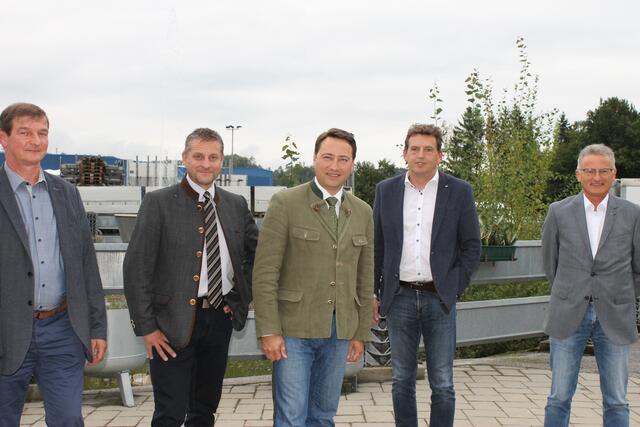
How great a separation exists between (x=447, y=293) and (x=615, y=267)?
0.91 m

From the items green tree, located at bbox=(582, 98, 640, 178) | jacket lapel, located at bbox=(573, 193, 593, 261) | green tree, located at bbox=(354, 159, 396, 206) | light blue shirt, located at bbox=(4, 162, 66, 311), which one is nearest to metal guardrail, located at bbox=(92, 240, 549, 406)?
light blue shirt, located at bbox=(4, 162, 66, 311)

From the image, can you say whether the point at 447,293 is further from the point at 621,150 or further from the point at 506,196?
the point at 621,150

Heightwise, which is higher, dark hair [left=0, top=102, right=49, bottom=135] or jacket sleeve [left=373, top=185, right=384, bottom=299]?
dark hair [left=0, top=102, right=49, bottom=135]

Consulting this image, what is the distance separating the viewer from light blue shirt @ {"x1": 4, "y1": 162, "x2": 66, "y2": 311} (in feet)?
10.3

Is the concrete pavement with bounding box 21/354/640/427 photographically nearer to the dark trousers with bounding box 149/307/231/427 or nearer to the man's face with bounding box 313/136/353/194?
the dark trousers with bounding box 149/307/231/427

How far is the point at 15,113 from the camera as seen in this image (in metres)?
3.15

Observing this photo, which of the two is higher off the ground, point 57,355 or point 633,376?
point 57,355

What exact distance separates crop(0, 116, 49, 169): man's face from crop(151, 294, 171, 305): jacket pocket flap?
2.81 feet

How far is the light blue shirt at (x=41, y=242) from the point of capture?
3.14 meters

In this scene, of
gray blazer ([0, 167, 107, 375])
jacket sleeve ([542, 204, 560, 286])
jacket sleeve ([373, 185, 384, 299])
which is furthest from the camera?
jacket sleeve ([373, 185, 384, 299])

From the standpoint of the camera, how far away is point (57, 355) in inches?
125

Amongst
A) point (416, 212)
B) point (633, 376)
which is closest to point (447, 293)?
point (416, 212)

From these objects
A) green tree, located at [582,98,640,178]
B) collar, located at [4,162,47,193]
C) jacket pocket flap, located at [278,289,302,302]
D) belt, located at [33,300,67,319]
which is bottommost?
belt, located at [33,300,67,319]

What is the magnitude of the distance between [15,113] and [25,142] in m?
0.14
